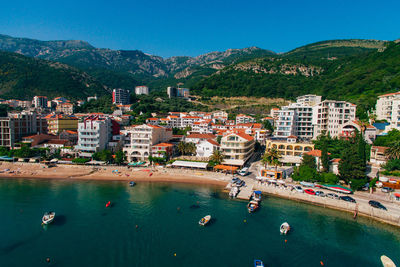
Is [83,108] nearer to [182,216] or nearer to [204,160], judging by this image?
[204,160]

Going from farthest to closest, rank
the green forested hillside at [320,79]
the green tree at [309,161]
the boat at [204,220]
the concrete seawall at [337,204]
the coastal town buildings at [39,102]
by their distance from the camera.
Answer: the coastal town buildings at [39,102] < the green forested hillside at [320,79] < the green tree at [309,161] < the concrete seawall at [337,204] < the boat at [204,220]

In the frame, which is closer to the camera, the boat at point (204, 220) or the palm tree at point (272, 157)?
the boat at point (204, 220)

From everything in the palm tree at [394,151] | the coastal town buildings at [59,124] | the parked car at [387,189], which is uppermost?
the coastal town buildings at [59,124]

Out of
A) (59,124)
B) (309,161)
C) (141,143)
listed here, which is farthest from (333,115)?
(59,124)

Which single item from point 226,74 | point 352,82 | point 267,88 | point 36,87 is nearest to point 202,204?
point 352,82

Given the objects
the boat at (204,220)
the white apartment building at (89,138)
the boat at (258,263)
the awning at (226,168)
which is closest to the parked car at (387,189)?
the awning at (226,168)

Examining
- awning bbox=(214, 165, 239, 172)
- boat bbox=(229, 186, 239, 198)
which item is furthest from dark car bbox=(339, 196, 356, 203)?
awning bbox=(214, 165, 239, 172)

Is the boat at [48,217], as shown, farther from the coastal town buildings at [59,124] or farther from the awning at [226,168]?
the coastal town buildings at [59,124]
